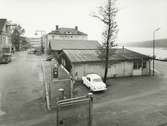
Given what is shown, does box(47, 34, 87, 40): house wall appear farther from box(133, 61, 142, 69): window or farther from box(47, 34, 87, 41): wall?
box(133, 61, 142, 69): window

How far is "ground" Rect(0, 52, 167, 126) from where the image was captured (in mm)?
10688

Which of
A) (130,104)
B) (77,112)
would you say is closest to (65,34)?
(130,104)

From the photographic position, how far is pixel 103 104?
13.8 m

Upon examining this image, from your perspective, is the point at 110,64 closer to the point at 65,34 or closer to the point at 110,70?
the point at 110,70

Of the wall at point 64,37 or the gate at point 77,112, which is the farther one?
the wall at point 64,37

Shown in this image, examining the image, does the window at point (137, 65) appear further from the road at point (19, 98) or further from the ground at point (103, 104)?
the road at point (19, 98)

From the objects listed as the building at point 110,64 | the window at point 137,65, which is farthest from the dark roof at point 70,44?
the window at point 137,65

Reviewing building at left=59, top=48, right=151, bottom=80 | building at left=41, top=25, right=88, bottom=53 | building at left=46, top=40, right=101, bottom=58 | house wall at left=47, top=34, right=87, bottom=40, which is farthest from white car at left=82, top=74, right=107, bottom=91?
building at left=41, top=25, right=88, bottom=53

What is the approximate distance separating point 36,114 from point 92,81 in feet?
27.6

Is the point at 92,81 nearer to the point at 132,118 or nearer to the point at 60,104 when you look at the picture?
the point at 132,118

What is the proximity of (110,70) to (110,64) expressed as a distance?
1097 millimetres

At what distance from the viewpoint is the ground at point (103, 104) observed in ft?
35.1

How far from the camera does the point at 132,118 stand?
36.6 ft

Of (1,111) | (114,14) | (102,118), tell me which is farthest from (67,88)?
(114,14)
